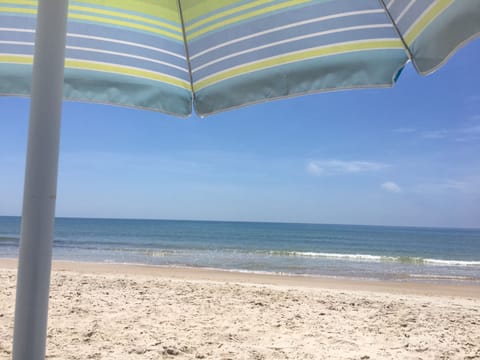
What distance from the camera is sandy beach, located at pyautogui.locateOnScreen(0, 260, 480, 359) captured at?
3719 mm

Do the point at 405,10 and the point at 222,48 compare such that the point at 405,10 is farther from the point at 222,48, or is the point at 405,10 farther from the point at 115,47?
the point at 115,47

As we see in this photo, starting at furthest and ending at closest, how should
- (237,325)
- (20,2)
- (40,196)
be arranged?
1. (237,325)
2. (20,2)
3. (40,196)

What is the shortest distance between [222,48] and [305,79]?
1.39ft

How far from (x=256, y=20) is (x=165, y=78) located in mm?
552

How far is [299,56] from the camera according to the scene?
1.90m

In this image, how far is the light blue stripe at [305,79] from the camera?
1.78 metres

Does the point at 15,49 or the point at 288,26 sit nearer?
the point at 288,26

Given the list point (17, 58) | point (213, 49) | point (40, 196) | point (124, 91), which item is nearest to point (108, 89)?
point (124, 91)

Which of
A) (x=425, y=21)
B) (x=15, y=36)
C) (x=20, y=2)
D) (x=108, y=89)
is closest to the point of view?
(x=425, y=21)

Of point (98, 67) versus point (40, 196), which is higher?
point (98, 67)

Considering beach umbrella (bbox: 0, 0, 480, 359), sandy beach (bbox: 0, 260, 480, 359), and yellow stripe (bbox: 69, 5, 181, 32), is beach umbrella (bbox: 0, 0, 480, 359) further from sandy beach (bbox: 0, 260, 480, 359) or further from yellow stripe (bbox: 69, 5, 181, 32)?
sandy beach (bbox: 0, 260, 480, 359)

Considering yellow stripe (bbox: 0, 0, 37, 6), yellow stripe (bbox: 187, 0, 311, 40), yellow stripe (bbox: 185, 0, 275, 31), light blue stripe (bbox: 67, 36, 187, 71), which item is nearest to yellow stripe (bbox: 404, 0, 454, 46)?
yellow stripe (bbox: 187, 0, 311, 40)

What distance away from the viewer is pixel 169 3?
1.93 meters

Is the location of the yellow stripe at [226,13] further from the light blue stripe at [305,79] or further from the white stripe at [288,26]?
the light blue stripe at [305,79]
